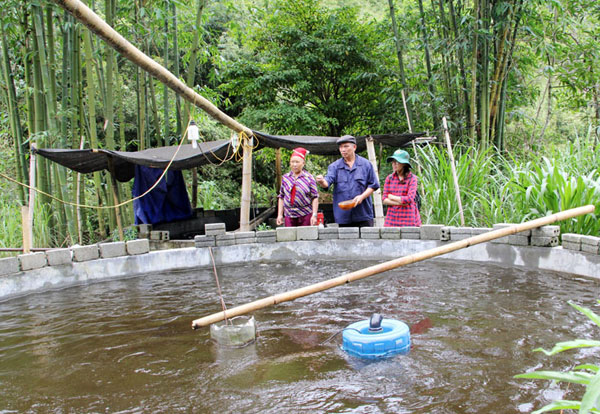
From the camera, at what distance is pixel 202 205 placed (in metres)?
11.6

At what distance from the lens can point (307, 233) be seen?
6.04 m

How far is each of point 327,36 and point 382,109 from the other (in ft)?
6.76

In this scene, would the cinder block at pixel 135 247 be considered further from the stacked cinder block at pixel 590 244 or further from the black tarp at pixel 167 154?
the stacked cinder block at pixel 590 244

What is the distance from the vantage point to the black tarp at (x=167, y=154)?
648 centimetres

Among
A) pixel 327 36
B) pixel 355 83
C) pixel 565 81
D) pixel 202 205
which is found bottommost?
pixel 202 205

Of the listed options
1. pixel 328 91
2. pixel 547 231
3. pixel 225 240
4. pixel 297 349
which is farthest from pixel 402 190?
pixel 328 91

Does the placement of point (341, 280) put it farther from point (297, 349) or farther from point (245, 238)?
point (245, 238)

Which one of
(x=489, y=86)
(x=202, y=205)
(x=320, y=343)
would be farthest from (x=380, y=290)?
(x=202, y=205)

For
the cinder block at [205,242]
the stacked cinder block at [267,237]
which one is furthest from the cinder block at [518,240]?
the cinder block at [205,242]

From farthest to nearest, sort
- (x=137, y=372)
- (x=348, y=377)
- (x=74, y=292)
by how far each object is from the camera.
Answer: (x=74, y=292) < (x=137, y=372) < (x=348, y=377)

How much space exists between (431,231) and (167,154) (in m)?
4.13

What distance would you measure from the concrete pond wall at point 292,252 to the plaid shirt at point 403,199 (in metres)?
0.14

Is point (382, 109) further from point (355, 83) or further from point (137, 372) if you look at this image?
point (137, 372)

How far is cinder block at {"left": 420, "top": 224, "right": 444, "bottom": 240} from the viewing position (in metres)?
5.58
